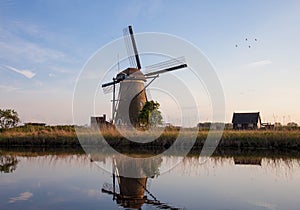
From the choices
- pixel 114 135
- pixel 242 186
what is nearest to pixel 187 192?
pixel 242 186

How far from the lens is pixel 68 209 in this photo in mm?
4375

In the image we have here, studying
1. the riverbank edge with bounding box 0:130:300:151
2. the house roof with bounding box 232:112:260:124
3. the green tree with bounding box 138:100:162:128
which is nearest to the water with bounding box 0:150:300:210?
the riverbank edge with bounding box 0:130:300:151

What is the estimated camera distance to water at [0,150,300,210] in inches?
183

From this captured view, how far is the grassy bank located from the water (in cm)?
364

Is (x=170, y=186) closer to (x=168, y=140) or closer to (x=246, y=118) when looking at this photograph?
(x=168, y=140)

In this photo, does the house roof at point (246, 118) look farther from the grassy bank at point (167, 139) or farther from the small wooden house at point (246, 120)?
the grassy bank at point (167, 139)

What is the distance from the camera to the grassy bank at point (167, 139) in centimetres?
1266

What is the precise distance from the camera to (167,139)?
13.7m

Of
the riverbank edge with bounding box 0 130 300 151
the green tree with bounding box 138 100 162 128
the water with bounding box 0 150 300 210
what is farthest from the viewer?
the green tree with bounding box 138 100 162 128

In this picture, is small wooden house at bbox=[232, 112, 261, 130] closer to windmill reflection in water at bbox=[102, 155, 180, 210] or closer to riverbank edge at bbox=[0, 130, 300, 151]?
riverbank edge at bbox=[0, 130, 300, 151]

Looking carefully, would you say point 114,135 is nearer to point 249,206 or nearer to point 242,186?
point 242,186

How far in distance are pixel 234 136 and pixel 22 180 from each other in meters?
9.29

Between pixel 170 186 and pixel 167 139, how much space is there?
774cm

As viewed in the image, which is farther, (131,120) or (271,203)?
(131,120)
